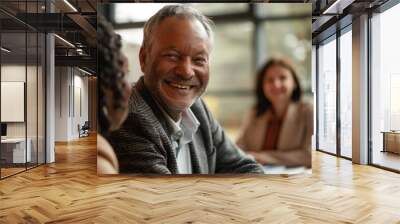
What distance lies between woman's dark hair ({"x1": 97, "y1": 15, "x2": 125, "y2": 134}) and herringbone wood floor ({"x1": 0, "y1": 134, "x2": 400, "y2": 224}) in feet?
3.77

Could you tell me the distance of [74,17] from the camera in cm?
790

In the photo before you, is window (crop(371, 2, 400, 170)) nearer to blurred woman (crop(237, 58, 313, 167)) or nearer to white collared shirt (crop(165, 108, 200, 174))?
blurred woman (crop(237, 58, 313, 167))

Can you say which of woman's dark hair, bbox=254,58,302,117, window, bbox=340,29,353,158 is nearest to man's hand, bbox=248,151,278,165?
woman's dark hair, bbox=254,58,302,117

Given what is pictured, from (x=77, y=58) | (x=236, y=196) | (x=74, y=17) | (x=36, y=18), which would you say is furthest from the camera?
(x=77, y=58)

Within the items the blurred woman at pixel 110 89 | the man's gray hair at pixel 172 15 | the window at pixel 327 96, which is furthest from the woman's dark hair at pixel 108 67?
the window at pixel 327 96

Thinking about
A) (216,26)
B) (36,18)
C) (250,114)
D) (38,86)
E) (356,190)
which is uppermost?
(36,18)

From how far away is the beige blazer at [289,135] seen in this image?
6059 mm

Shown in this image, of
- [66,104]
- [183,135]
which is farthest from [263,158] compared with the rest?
[66,104]

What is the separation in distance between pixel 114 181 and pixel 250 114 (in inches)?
92.0

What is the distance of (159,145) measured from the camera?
5828 millimetres

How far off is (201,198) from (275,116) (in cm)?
192

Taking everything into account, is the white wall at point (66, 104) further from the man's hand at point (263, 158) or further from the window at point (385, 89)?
the window at point (385, 89)

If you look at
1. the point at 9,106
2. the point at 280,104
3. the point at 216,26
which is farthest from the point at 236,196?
the point at 9,106

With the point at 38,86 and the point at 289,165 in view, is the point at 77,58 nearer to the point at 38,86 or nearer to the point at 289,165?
the point at 38,86
